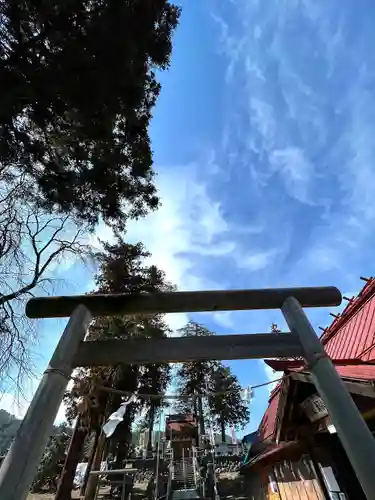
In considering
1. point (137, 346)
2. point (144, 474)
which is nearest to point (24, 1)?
point (137, 346)

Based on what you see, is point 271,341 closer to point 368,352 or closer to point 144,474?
point 368,352

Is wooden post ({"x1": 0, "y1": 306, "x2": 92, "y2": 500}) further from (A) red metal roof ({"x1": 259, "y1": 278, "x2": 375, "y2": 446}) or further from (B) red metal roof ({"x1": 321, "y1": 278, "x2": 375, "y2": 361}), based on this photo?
(B) red metal roof ({"x1": 321, "y1": 278, "x2": 375, "y2": 361})

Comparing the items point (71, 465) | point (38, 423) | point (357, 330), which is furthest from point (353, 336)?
point (71, 465)

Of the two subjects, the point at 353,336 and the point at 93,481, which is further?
the point at 93,481

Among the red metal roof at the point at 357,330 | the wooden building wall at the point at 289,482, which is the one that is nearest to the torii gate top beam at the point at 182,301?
the red metal roof at the point at 357,330

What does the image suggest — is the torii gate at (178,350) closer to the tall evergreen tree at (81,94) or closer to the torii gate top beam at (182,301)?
the torii gate top beam at (182,301)

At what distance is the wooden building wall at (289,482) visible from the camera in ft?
16.2

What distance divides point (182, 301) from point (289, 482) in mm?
5507

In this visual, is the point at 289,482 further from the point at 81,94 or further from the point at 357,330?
the point at 81,94

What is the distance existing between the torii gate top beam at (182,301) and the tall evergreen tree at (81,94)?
248 cm

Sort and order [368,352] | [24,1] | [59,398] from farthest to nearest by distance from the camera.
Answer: [368,352] → [24,1] → [59,398]

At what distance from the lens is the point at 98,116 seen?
15.2 ft

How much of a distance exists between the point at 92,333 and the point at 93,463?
4812 millimetres

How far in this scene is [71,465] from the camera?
9.05 m
